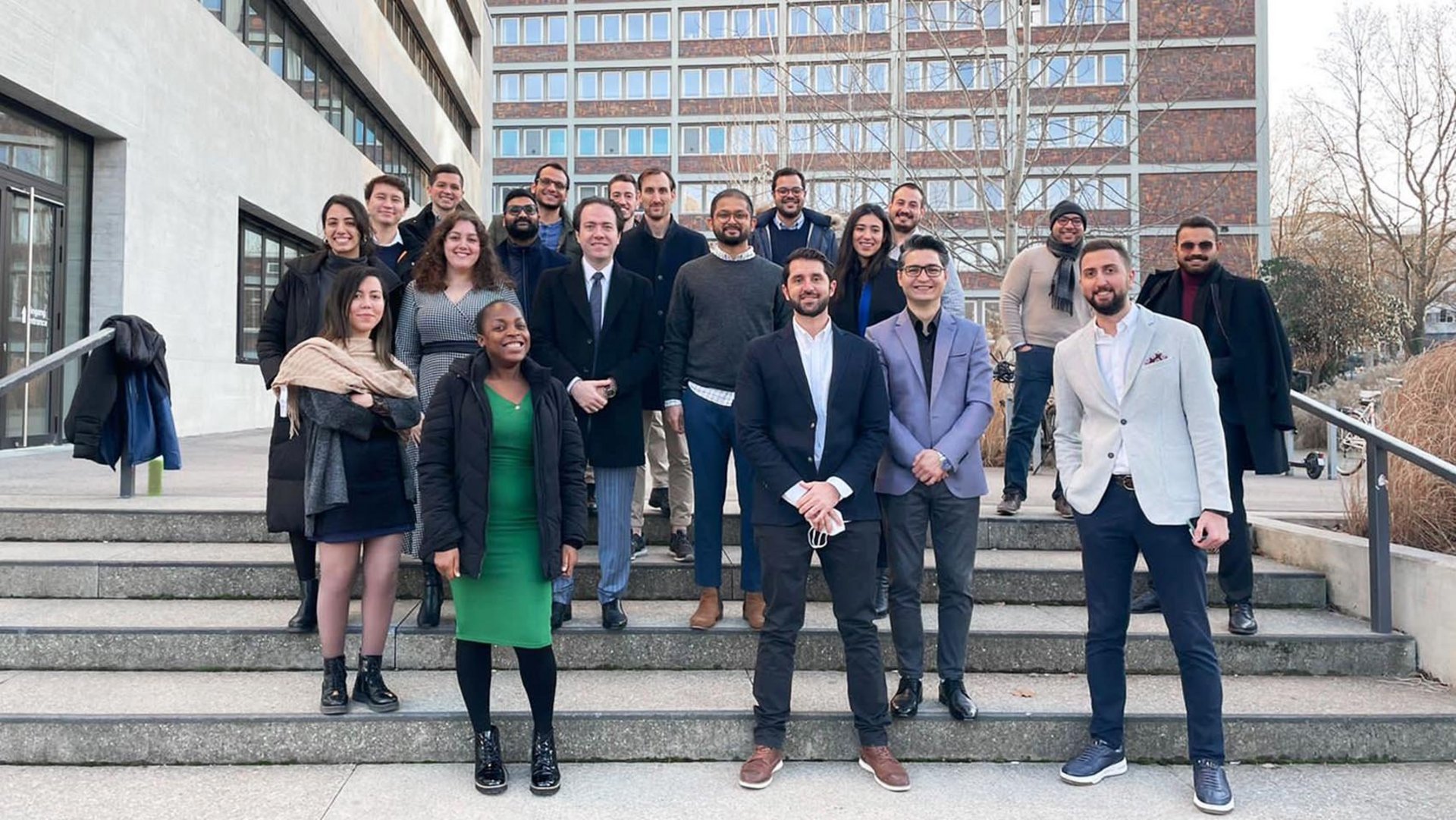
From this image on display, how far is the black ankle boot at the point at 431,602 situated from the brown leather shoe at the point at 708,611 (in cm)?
128

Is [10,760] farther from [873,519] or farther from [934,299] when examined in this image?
[934,299]

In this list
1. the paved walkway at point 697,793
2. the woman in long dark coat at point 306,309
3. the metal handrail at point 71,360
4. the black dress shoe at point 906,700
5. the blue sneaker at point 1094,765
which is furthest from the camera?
the metal handrail at point 71,360

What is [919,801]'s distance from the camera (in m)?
3.75

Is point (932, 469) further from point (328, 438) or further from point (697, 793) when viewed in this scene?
point (328, 438)

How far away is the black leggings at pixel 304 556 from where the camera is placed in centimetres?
462

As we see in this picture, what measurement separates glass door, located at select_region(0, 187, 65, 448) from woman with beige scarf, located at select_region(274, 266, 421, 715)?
8214 mm

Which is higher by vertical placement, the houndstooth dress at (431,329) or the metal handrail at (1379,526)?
the houndstooth dress at (431,329)

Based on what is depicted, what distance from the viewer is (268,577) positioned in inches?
208

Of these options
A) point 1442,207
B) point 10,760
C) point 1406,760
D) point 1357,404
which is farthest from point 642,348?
point 1442,207

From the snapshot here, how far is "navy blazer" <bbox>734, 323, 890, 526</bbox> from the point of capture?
3914 mm

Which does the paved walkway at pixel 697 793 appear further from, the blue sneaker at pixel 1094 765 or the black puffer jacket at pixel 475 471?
Answer: the black puffer jacket at pixel 475 471

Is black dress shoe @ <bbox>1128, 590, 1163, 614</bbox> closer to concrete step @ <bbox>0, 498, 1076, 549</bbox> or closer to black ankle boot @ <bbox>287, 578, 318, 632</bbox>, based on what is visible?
concrete step @ <bbox>0, 498, 1076, 549</bbox>

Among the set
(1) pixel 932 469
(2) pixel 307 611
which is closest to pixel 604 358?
(1) pixel 932 469

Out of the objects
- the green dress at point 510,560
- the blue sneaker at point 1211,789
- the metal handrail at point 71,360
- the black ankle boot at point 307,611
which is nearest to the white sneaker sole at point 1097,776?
the blue sneaker at point 1211,789
